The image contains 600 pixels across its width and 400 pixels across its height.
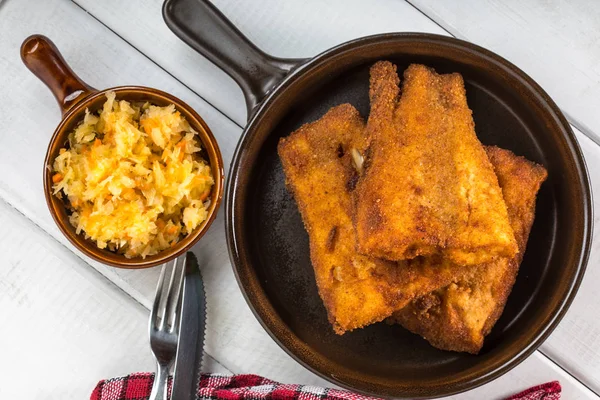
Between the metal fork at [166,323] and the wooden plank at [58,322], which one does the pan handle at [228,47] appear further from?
the wooden plank at [58,322]

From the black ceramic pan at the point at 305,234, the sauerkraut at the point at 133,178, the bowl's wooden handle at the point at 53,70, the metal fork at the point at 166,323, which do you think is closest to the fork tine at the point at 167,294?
the metal fork at the point at 166,323

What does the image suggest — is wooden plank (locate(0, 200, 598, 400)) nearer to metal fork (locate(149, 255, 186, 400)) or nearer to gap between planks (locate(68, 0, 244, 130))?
metal fork (locate(149, 255, 186, 400))

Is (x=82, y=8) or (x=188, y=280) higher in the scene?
(x=82, y=8)

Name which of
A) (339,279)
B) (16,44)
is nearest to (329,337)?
(339,279)

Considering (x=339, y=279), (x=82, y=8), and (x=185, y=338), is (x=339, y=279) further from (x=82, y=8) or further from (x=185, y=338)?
(x=82, y=8)

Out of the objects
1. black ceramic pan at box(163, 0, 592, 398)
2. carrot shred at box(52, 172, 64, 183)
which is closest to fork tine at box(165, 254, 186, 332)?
black ceramic pan at box(163, 0, 592, 398)

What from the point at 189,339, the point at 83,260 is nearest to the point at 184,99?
the point at 83,260
